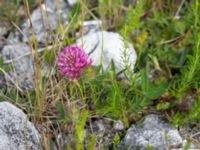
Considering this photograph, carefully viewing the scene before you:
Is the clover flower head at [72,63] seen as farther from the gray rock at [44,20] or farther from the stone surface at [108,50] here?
the gray rock at [44,20]

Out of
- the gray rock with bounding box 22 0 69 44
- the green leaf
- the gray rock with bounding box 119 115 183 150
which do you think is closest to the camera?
the gray rock with bounding box 119 115 183 150

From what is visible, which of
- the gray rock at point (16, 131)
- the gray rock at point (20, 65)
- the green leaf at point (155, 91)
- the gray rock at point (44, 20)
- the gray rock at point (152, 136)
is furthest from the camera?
Answer: the gray rock at point (44, 20)

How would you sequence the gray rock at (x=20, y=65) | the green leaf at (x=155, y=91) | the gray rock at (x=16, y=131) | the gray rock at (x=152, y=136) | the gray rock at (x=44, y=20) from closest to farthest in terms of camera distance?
the gray rock at (x=16, y=131)
the gray rock at (x=152, y=136)
the green leaf at (x=155, y=91)
the gray rock at (x=20, y=65)
the gray rock at (x=44, y=20)

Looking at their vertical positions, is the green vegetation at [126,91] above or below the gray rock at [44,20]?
below

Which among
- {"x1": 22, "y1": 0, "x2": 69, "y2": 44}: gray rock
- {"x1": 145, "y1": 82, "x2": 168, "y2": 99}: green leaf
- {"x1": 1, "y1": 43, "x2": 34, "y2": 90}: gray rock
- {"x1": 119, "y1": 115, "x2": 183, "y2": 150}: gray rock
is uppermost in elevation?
{"x1": 22, "y1": 0, "x2": 69, "y2": 44}: gray rock

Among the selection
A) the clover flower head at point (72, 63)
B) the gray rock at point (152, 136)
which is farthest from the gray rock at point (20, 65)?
the gray rock at point (152, 136)

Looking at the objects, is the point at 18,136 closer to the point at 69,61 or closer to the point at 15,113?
the point at 15,113

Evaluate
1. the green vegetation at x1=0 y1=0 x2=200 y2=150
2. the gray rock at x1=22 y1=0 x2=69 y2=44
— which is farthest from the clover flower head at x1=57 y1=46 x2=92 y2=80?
the gray rock at x1=22 y1=0 x2=69 y2=44

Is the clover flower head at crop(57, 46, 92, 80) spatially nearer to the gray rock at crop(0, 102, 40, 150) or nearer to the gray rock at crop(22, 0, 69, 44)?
the gray rock at crop(0, 102, 40, 150)
